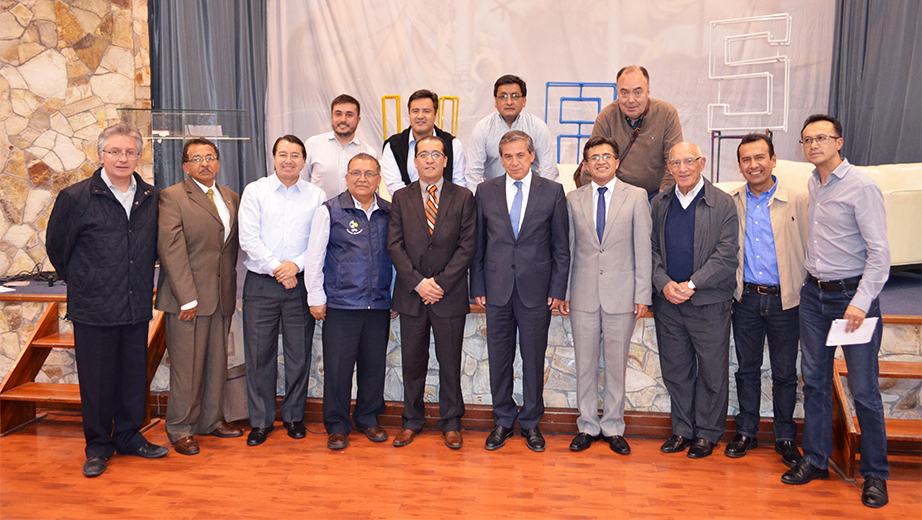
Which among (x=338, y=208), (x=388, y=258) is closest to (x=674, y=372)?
(x=388, y=258)

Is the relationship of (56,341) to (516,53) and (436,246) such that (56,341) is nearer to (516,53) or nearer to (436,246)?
(436,246)

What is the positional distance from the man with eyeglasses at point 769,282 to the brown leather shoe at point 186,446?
9.49ft

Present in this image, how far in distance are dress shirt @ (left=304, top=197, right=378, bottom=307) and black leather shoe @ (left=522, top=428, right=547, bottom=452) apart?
135cm

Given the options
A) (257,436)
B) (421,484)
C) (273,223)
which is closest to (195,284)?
(273,223)

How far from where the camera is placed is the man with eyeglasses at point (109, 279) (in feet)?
9.64

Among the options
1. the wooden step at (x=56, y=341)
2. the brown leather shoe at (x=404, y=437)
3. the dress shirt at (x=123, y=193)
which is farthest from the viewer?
the wooden step at (x=56, y=341)

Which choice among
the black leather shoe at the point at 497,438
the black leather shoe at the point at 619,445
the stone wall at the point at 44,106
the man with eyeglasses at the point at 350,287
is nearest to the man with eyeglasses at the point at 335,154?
the man with eyeglasses at the point at 350,287

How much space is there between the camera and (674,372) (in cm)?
326

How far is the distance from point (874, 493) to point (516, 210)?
6.99ft

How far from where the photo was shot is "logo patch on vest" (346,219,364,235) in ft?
10.7

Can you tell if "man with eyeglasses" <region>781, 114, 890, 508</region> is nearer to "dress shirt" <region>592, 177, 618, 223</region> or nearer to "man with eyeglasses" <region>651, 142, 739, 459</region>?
"man with eyeglasses" <region>651, 142, 739, 459</region>

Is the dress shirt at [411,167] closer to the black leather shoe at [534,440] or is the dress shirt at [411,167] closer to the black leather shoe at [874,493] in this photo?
the black leather shoe at [534,440]

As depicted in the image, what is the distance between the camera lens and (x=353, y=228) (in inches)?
128

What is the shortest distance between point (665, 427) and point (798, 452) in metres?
0.69
